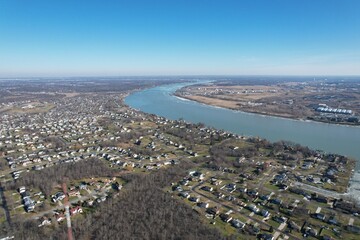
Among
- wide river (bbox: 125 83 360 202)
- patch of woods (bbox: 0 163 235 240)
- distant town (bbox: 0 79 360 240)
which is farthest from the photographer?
wide river (bbox: 125 83 360 202)

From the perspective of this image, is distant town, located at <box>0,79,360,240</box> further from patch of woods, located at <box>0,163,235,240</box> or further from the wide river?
the wide river

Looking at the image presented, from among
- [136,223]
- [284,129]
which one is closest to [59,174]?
[136,223]

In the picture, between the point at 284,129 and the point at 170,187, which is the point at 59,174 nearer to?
the point at 170,187

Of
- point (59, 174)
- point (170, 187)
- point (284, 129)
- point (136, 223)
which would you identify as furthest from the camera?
point (284, 129)

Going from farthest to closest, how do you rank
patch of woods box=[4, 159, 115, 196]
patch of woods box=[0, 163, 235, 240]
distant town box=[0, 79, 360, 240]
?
patch of woods box=[4, 159, 115, 196] < distant town box=[0, 79, 360, 240] < patch of woods box=[0, 163, 235, 240]

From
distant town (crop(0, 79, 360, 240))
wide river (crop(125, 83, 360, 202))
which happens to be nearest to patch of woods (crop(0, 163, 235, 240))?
distant town (crop(0, 79, 360, 240))

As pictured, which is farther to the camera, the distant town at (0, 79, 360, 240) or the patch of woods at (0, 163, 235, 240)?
the distant town at (0, 79, 360, 240)

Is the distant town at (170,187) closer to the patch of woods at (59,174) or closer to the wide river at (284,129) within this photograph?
the patch of woods at (59,174)
